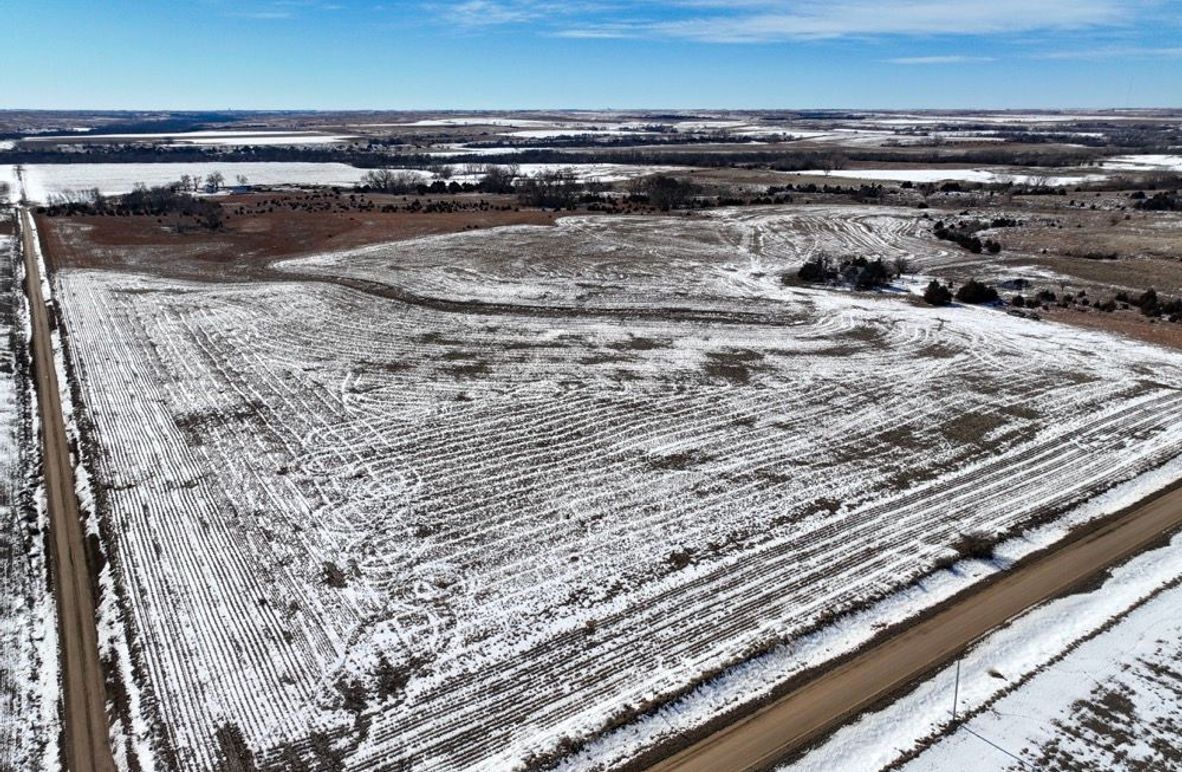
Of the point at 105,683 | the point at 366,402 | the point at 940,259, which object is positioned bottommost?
the point at 105,683

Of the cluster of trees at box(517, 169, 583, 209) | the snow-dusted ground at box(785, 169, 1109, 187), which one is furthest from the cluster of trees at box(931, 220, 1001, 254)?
the snow-dusted ground at box(785, 169, 1109, 187)

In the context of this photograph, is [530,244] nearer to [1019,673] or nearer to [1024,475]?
[1024,475]

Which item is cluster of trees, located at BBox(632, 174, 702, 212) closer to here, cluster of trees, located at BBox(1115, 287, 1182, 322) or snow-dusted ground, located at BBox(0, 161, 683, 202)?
snow-dusted ground, located at BBox(0, 161, 683, 202)

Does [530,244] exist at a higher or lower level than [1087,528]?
higher

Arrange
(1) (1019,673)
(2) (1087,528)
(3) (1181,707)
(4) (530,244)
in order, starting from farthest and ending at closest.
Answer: (4) (530,244)
(2) (1087,528)
(1) (1019,673)
(3) (1181,707)

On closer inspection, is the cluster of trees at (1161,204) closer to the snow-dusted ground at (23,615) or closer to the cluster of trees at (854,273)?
the cluster of trees at (854,273)

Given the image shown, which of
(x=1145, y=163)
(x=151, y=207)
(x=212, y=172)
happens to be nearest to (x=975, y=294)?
(x=151, y=207)

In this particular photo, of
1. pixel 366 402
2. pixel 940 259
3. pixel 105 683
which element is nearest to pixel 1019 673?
pixel 105 683

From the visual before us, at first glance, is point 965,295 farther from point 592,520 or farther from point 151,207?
point 151,207
